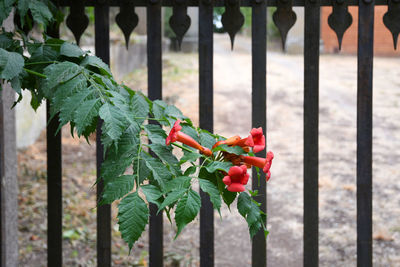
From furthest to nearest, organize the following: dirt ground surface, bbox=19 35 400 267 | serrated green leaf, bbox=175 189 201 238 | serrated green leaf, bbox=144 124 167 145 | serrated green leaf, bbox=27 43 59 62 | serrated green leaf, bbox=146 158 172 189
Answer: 1. dirt ground surface, bbox=19 35 400 267
2. serrated green leaf, bbox=27 43 59 62
3. serrated green leaf, bbox=144 124 167 145
4. serrated green leaf, bbox=146 158 172 189
5. serrated green leaf, bbox=175 189 201 238

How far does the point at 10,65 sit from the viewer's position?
1438 mm

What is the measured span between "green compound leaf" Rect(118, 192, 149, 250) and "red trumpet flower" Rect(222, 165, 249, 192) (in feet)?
Result: 0.64

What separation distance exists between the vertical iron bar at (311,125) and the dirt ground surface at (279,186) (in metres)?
0.45

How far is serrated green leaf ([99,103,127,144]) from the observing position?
1207 mm

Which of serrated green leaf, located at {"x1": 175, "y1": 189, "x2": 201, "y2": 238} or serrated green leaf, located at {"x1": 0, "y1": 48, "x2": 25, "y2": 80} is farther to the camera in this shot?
serrated green leaf, located at {"x1": 0, "y1": 48, "x2": 25, "y2": 80}

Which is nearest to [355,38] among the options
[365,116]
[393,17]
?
[393,17]

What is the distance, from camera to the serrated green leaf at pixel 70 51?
5.10ft

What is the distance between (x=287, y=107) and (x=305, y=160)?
655 cm

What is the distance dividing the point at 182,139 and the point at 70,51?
0.53 metres

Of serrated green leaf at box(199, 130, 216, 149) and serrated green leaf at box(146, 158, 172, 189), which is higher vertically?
serrated green leaf at box(199, 130, 216, 149)

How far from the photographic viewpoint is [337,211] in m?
5.01

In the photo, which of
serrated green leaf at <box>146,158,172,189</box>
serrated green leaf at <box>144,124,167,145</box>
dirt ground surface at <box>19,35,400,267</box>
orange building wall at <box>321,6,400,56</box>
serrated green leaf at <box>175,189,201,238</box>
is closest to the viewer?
serrated green leaf at <box>175,189,201,238</box>

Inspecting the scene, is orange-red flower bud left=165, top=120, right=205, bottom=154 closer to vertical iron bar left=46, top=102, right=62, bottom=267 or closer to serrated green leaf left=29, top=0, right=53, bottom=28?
serrated green leaf left=29, top=0, right=53, bottom=28

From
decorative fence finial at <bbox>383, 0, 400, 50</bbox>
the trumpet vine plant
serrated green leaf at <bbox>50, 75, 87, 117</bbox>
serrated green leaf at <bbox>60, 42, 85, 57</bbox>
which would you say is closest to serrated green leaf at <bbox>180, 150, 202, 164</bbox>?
the trumpet vine plant
